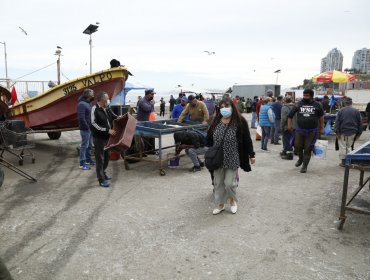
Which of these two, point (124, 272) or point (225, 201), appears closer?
point (124, 272)

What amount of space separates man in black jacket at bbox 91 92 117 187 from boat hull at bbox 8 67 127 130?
10.7 feet

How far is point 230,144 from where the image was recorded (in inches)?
181

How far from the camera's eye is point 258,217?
15.3 ft

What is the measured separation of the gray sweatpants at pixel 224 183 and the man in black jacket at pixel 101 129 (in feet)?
7.93

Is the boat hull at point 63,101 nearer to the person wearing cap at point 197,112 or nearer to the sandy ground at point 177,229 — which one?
the person wearing cap at point 197,112

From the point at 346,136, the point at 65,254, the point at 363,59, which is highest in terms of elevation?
the point at 363,59

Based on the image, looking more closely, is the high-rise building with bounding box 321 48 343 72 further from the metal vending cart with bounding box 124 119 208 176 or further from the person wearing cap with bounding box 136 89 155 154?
the metal vending cart with bounding box 124 119 208 176

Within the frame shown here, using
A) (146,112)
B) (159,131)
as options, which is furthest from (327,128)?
(159,131)

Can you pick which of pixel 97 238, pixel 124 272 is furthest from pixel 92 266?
pixel 97 238

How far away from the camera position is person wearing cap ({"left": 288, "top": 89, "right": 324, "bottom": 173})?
697 centimetres

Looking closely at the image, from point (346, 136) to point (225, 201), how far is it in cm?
455

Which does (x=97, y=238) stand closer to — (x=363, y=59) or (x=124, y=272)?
(x=124, y=272)

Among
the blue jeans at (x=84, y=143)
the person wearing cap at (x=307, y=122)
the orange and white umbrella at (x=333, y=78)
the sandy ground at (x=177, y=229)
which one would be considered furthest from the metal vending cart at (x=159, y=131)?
the orange and white umbrella at (x=333, y=78)

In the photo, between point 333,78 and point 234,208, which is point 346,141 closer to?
point 234,208
